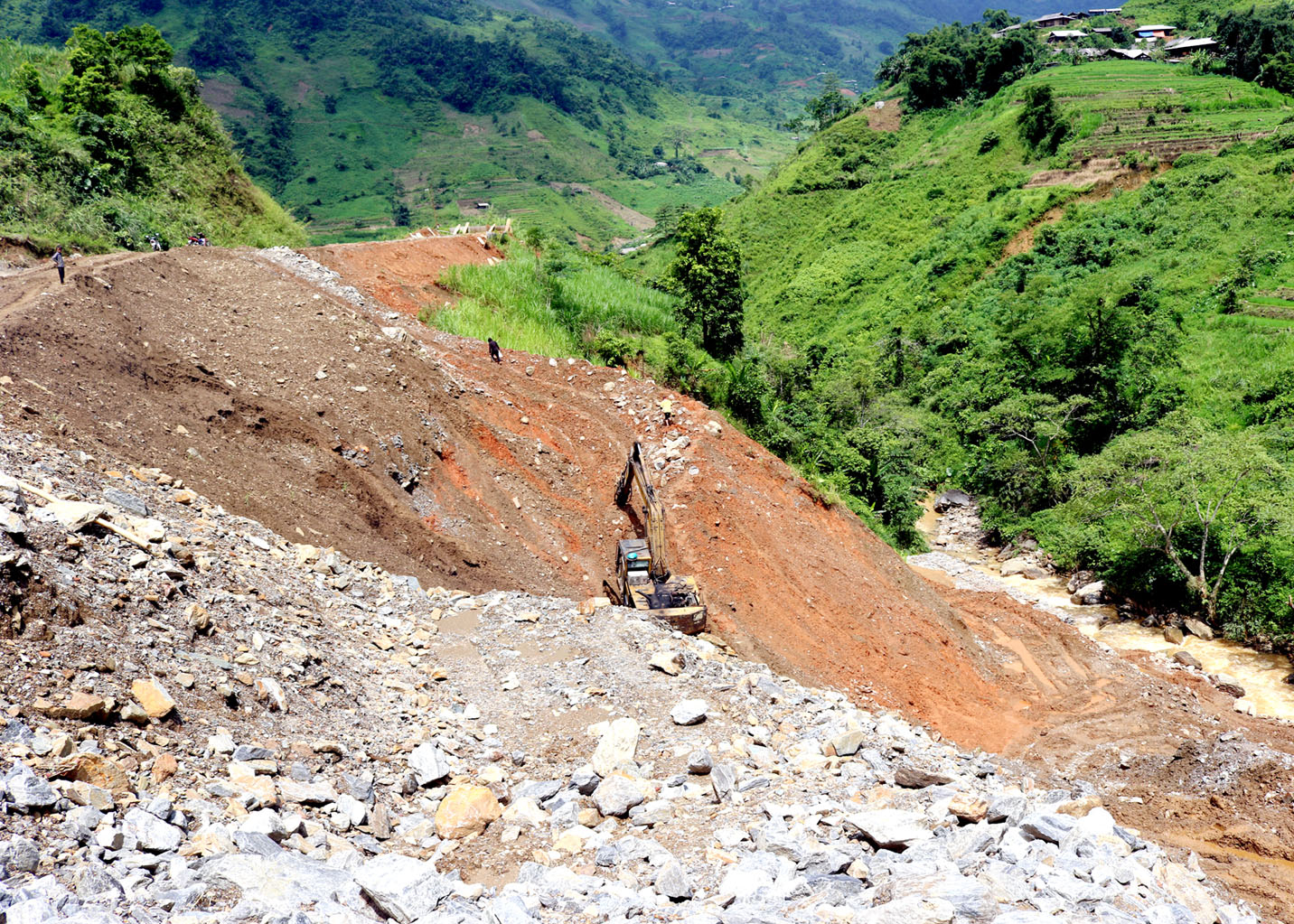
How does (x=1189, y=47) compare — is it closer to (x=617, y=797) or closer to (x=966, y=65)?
(x=966, y=65)

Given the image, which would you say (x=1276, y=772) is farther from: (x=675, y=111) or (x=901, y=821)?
(x=675, y=111)

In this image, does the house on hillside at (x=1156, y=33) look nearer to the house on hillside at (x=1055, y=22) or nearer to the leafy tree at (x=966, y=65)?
the leafy tree at (x=966, y=65)

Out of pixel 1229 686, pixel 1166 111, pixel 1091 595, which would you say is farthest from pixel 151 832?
pixel 1166 111

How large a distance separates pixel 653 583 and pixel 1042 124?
4714 centimetres

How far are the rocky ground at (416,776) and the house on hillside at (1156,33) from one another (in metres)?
78.4

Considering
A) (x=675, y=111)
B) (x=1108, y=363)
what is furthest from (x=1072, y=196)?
(x=675, y=111)

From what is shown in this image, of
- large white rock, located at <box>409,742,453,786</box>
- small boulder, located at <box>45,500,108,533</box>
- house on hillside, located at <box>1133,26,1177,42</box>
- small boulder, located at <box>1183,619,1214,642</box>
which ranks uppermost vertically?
house on hillside, located at <box>1133,26,1177,42</box>

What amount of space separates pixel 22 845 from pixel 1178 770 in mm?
14315

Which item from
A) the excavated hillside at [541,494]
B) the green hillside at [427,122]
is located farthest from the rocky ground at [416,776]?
the green hillside at [427,122]

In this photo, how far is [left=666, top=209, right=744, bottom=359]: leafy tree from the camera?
29453 mm

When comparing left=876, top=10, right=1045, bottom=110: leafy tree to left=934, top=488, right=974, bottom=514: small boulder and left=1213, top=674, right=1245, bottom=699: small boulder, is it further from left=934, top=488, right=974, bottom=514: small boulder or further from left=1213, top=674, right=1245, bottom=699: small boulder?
left=1213, top=674, right=1245, bottom=699: small boulder

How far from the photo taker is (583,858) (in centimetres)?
699

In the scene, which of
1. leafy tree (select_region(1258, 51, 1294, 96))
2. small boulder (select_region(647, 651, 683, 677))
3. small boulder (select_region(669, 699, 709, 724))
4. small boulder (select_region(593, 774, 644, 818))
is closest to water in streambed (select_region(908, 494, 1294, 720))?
small boulder (select_region(647, 651, 683, 677))

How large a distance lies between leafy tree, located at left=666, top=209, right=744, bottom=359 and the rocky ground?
20.3m
